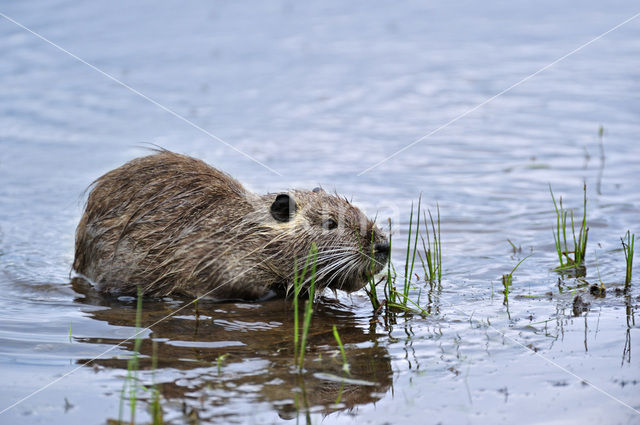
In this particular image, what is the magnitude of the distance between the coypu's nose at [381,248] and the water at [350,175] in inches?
15.6

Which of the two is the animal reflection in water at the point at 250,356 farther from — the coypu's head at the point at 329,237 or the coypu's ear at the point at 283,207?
the coypu's ear at the point at 283,207

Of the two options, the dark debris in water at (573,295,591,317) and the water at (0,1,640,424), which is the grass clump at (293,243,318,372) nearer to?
the water at (0,1,640,424)

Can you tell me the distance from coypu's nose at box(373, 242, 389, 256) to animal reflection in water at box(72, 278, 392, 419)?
0.38 metres

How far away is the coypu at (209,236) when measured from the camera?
4.56 m

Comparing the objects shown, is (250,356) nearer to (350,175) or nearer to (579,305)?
(579,305)

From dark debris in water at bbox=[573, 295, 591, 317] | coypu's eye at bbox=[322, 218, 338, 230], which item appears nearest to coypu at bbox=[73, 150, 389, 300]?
coypu's eye at bbox=[322, 218, 338, 230]

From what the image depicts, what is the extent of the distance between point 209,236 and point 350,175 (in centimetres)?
261

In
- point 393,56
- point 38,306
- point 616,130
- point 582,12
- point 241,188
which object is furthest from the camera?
point 582,12

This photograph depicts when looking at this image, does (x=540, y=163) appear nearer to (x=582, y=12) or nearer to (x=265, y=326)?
(x=265, y=326)

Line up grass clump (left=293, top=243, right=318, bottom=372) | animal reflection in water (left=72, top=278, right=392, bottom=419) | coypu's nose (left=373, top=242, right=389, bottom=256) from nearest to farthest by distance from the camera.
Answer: animal reflection in water (left=72, top=278, right=392, bottom=419), grass clump (left=293, top=243, right=318, bottom=372), coypu's nose (left=373, top=242, right=389, bottom=256)

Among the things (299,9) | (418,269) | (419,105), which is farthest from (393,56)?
(418,269)

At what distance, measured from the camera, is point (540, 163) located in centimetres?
718

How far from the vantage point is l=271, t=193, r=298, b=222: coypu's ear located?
15.3 feet

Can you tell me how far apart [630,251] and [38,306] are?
3362mm
